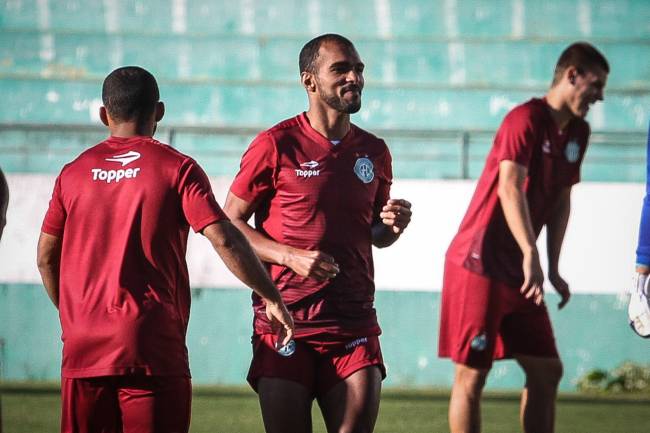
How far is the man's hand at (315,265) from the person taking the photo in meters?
4.14

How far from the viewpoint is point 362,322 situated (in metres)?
4.37

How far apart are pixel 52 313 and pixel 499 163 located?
26.4 ft

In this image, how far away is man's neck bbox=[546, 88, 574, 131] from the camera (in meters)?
4.84

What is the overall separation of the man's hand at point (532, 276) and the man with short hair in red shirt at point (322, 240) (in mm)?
546

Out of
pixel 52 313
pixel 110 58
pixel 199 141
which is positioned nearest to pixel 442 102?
pixel 199 141

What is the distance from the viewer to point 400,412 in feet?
29.1

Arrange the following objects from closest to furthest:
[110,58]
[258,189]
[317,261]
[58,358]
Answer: [317,261] < [258,189] < [58,358] < [110,58]

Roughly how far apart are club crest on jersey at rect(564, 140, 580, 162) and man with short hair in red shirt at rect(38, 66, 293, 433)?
5.42 ft

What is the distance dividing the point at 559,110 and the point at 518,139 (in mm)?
268

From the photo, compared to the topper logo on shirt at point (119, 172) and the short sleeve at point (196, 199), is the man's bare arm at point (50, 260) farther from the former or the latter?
the short sleeve at point (196, 199)

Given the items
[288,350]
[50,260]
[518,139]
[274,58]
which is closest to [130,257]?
[50,260]

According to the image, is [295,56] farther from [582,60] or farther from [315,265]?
[315,265]

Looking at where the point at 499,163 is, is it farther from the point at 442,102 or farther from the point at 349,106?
the point at 442,102

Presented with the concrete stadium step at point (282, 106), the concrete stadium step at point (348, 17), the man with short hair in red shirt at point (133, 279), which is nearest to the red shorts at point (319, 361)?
the man with short hair in red shirt at point (133, 279)
